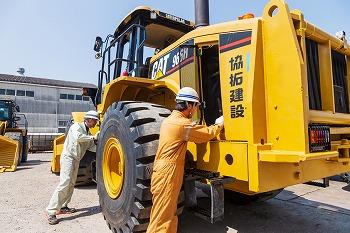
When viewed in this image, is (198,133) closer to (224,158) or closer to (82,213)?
(224,158)

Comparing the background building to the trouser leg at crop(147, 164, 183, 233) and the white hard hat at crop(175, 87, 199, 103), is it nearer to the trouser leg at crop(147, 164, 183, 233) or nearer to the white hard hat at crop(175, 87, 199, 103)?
the white hard hat at crop(175, 87, 199, 103)

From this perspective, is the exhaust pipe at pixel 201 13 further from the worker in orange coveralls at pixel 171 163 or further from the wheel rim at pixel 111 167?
the wheel rim at pixel 111 167

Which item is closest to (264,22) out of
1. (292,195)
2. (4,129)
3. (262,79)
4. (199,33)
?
(262,79)

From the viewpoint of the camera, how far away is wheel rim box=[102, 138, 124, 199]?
393 cm

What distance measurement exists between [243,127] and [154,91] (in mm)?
2017

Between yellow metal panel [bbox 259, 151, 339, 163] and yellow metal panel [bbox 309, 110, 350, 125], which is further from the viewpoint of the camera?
yellow metal panel [bbox 309, 110, 350, 125]

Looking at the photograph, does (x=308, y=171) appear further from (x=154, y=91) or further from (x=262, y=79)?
(x=154, y=91)

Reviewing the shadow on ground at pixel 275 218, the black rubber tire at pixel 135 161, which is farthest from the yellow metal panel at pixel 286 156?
the shadow on ground at pixel 275 218

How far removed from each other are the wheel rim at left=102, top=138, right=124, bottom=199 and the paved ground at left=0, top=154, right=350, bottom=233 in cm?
63

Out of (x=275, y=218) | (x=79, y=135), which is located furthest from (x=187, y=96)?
(x=275, y=218)

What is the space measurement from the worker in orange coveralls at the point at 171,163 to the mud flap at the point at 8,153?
875cm

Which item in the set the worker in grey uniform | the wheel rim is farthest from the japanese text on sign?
the worker in grey uniform

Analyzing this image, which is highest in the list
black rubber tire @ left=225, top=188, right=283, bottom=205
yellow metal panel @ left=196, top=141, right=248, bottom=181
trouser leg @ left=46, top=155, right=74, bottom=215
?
yellow metal panel @ left=196, top=141, right=248, bottom=181

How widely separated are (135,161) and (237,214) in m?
2.41
